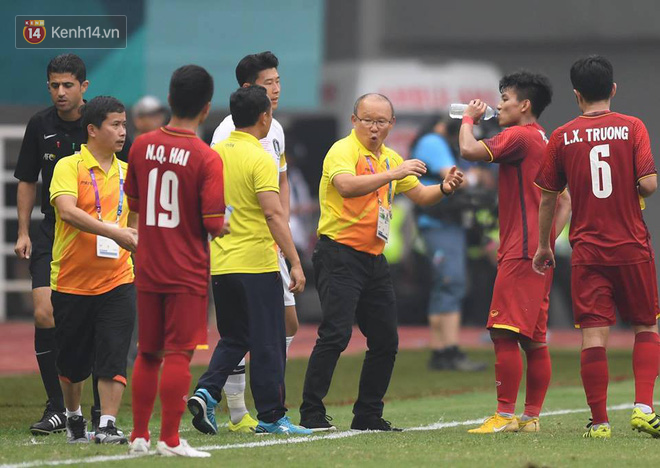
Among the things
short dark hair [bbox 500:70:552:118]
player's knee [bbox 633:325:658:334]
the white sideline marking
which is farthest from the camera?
short dark hair [bbox 500:70:552:118]

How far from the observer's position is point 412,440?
295 inches

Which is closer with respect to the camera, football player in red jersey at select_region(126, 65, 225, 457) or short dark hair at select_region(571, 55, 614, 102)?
football player in red jersey at select_region(126, 65, 225, 457)

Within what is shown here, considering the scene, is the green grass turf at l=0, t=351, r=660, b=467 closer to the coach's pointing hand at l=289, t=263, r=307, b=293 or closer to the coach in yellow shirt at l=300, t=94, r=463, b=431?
the coach in yellow shirt at l=300, t=94, r=463, b=431

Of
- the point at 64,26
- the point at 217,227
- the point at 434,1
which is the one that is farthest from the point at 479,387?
the point at 434,1

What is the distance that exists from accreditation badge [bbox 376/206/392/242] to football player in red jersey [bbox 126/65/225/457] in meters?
1.78

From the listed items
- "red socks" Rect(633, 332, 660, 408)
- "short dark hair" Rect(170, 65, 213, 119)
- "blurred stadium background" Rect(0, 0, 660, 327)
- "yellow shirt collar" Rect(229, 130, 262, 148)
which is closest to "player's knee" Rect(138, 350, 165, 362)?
"short dark hair" Rect(170, 65, 213, 119)

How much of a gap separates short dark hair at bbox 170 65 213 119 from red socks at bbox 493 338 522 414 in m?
2.53

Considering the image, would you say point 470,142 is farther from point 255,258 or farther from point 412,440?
point 412,440

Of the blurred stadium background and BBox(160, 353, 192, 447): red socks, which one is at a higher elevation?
the blurred stadium background

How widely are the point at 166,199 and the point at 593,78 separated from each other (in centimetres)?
265

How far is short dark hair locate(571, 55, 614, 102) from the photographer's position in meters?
7.61

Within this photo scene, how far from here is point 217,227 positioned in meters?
6.52

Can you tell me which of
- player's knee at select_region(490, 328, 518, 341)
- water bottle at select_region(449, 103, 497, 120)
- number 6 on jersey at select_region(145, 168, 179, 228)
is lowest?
player's knee at select_region(490, 328, 518, 341)

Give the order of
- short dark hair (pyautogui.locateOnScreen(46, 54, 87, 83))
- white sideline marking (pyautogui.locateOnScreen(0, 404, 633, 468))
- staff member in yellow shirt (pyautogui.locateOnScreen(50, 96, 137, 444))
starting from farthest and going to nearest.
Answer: short dark hair (pyautogui.locateOnScreen(46, 54, 87, 83)) → staff member in yellow shirt (pyautogui.locateOnScreen(50, 96, 137, 444)) → white sideline marking (pyautogui.locateOnScreen(0, 404, 633, 468))
